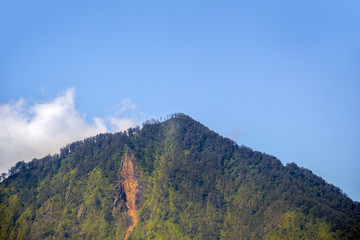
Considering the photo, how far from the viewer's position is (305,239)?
197125 mm

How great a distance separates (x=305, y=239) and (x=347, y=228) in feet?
56.3

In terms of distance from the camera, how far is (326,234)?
19438 centimetres

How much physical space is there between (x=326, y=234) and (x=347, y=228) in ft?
28.2

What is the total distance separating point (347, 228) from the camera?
19338cm

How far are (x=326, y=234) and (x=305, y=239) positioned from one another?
866 cm
